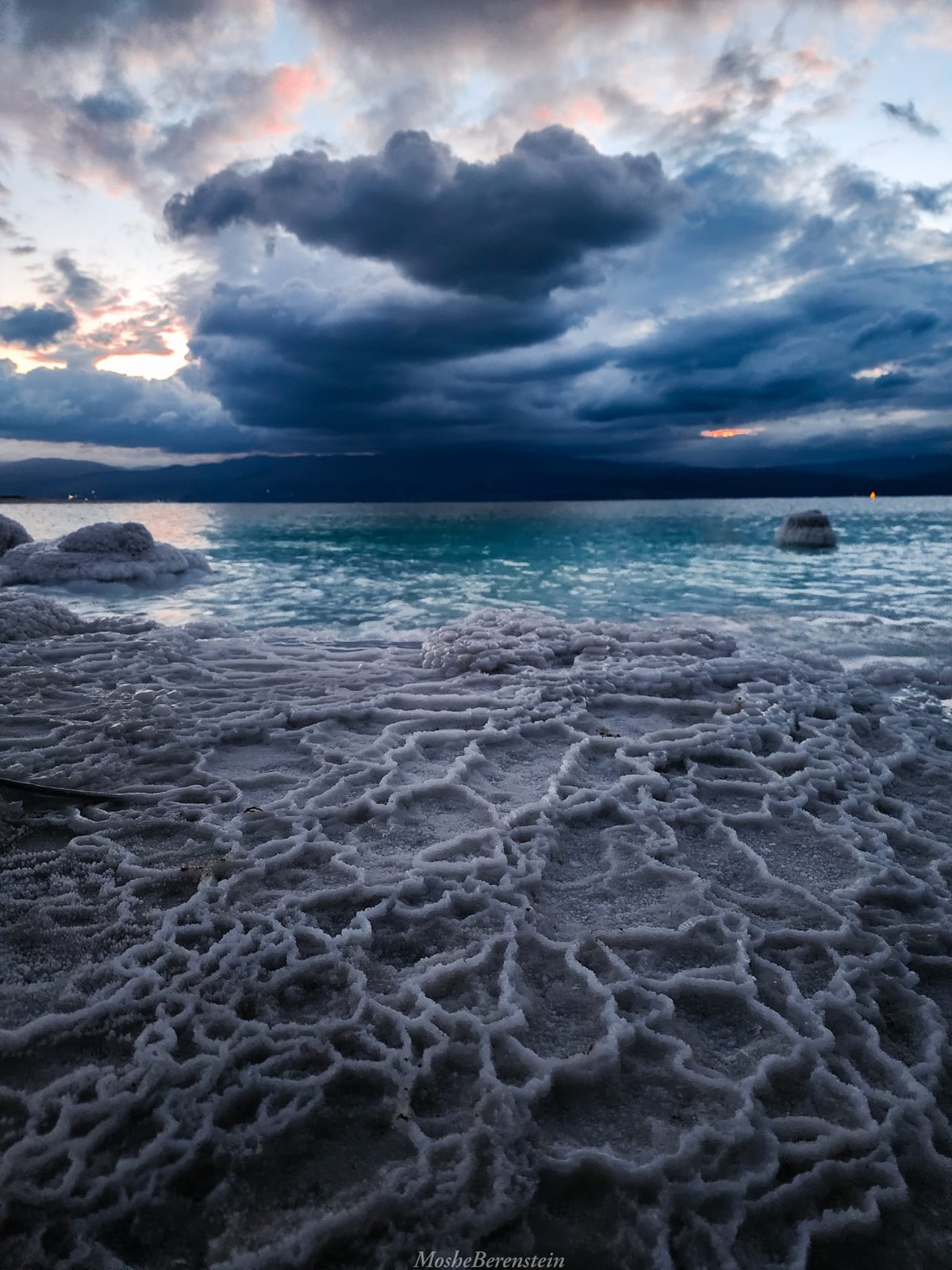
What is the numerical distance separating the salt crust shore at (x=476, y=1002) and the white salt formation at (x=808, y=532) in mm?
30648

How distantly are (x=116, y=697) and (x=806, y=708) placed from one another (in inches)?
287

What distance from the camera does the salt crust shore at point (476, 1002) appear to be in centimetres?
211

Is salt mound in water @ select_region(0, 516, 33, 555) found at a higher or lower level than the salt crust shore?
higher

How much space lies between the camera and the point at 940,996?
311 centimetres

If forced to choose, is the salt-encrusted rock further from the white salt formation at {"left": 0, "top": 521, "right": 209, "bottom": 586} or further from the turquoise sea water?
the turquoise sea water

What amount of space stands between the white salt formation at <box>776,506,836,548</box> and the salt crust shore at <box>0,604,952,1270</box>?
30648 millimetres

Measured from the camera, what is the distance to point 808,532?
33.8 meters

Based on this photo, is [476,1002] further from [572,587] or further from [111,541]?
[111,541]

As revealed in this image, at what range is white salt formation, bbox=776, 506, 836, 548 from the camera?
1324 inches

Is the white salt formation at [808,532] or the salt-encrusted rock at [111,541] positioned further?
the white salt formation at [808,532]
